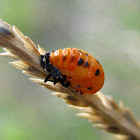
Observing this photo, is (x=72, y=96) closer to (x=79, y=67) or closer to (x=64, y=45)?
(x=79, y=67)

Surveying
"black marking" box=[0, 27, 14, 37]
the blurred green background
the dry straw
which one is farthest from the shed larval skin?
the blurred green background

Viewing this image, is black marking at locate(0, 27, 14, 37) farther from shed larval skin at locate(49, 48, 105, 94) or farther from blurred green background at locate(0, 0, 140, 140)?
blurred green background at locate(0, 0, 140, 140)

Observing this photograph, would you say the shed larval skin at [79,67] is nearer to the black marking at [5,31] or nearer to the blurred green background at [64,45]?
the black marking at [5,31]

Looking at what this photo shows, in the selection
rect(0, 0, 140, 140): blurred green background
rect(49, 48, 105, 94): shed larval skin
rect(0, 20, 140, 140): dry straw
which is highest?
rect(0, 0, 140, 140): blurred green background

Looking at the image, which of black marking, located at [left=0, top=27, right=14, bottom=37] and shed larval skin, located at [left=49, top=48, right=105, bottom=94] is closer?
black marking, located at [left=0, top=27, right=14, bottom=37]

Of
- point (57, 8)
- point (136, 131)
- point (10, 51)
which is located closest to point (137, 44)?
point (136, 131)

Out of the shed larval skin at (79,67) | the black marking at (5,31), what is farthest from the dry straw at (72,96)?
the shed larval skin at (79,67)
